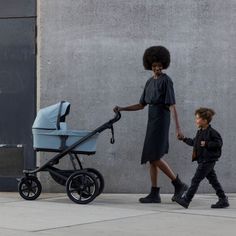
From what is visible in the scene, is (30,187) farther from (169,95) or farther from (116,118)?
(169,95)

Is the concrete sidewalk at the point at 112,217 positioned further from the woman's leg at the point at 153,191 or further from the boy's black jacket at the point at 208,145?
the boy's black jacket at the point at 208,145

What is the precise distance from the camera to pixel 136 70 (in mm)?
10164

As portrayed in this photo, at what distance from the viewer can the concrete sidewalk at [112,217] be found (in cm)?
690

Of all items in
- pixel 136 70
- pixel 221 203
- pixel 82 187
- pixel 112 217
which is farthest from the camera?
pixel 136 70

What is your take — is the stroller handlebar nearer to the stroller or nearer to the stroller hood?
the stroller

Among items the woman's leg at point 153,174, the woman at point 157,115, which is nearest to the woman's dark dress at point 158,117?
the woman at point 157,115

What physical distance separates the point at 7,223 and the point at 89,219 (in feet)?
3.05

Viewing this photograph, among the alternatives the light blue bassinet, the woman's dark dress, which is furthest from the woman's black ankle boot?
the light blue bassinet

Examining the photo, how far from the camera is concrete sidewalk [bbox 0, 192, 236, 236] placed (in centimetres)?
690

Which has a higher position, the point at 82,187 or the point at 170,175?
the point at 170,175

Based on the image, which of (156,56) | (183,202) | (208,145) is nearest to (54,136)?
(156,56)

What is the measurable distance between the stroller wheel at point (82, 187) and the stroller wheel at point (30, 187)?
1.86 ft

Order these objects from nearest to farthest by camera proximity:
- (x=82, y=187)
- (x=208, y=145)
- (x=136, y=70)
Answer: (x=208, y=145) → (x=82, y=187) → (x=136, y=70)

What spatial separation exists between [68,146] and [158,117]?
1.27 m
